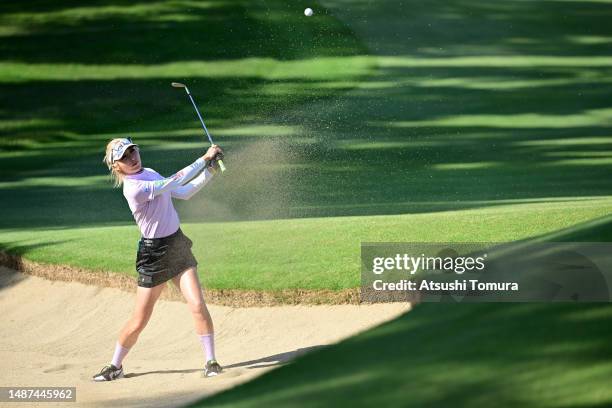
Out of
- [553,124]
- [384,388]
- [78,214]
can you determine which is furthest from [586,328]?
[553,124]

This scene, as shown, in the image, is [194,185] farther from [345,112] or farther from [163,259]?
[345,112]

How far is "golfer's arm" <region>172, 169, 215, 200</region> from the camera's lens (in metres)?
8.61

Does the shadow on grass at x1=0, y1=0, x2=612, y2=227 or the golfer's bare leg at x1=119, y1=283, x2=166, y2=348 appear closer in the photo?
the golfer's bare leg at x1=119, y1=283, x2=166, y2=348

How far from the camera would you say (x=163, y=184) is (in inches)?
330

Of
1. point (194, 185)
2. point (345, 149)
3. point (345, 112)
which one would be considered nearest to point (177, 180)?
point (194, 185)

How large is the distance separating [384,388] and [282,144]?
15.4 metres

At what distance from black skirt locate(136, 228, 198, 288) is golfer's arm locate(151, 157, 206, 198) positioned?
0.43 metres

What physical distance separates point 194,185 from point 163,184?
344 millimetres

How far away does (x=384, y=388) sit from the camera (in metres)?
5.82

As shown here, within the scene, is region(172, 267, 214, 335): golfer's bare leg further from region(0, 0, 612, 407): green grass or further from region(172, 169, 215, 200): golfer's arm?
region(0, 0, 612, 407): green grass

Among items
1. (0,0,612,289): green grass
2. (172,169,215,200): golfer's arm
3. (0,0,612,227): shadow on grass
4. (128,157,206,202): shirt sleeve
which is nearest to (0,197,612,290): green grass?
(0,0,612,289): green grass

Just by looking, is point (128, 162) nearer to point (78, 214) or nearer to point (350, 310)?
point (350, 310)

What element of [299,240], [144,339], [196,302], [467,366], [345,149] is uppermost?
[345,149]

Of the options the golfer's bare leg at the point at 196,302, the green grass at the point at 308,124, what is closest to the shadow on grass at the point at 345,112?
the green grass at the point at 308,124
